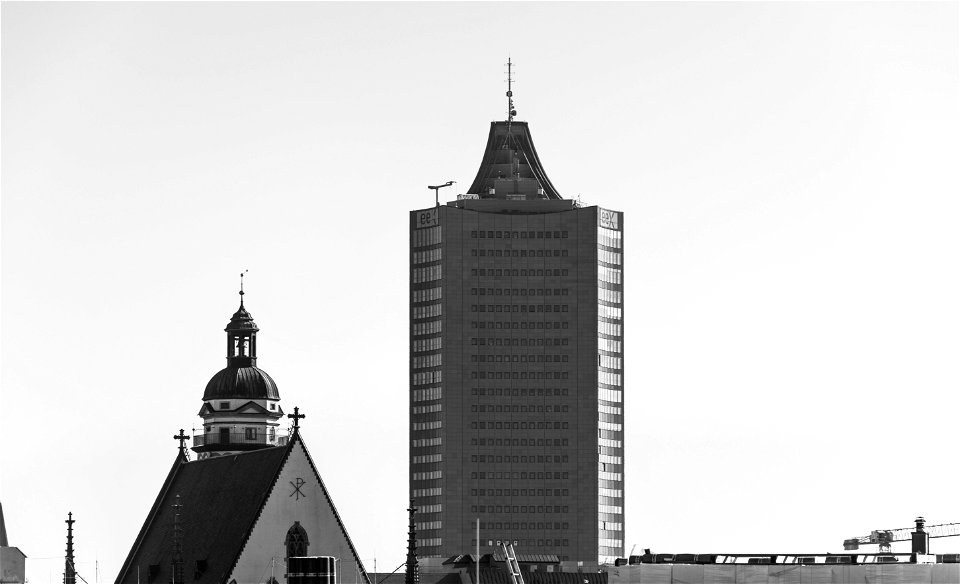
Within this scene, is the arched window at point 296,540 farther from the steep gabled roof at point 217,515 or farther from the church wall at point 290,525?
the steep gabled roof at point 217,515

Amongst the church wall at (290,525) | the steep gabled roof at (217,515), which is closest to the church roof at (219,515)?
the steep gabled roof at (217,515)

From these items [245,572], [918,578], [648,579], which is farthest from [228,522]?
[918,578]

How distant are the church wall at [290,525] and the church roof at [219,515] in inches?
16.0

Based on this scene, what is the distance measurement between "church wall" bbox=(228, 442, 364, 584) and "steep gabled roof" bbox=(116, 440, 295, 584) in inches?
Answer: 28.6

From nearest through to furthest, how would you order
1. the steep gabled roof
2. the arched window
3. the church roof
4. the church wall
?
the arched window → the church wall → the church roof → the steep gabled roof

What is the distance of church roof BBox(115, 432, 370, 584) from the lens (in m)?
176

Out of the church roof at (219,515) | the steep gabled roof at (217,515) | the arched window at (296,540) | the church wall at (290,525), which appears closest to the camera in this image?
the arched window at (296,540)

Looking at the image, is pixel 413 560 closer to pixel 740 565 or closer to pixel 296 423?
pixel 296 423

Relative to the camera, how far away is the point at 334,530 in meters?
176

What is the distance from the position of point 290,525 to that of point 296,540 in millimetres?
1282

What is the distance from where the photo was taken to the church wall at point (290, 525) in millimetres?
174250

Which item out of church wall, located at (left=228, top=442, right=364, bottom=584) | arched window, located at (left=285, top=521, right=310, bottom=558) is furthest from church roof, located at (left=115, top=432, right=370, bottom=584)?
arched window, located at (left=285, top=521, right=310, bottom=558)

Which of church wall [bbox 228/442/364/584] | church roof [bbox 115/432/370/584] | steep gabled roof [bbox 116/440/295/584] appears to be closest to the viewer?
church wall [bbox 228/442/364/584]

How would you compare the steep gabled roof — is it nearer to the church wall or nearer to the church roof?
the church roof
